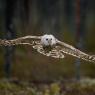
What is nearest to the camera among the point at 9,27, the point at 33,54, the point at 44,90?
the point at 44,90

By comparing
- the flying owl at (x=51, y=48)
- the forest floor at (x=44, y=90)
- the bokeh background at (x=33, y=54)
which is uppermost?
the bokeh background at (x=33, y=54)

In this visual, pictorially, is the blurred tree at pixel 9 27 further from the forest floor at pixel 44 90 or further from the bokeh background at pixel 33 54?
the forest floor at pixel 44 90

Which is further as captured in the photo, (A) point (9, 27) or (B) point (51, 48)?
(A) point (9, 27)

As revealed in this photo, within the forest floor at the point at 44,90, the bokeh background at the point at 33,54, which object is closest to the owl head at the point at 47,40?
the forest floor at the point at 44,90

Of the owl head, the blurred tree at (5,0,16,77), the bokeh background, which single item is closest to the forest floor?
the bokeh background

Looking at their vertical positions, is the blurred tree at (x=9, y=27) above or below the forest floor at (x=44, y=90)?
above

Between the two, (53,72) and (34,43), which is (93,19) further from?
(34,43)

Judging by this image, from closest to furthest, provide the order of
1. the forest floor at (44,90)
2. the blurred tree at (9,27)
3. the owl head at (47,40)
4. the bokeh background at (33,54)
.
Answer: the owl head at (47,40)
the forest floor at (44,90)
the blurred tree at (9,27)
the bokeh background at (33,54)

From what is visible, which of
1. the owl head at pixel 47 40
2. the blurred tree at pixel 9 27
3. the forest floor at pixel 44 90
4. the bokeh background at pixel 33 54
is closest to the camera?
the owl head at pixel 47 40

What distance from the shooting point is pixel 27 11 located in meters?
13.1

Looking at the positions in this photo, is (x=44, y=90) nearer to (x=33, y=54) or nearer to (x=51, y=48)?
(x=51, y=48)

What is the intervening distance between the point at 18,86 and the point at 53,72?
34.3 ft

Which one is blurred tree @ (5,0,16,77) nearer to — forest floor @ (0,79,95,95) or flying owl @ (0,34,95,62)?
forest floor @ (0,79,95,95)

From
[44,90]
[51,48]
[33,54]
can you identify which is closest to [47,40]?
[51,48]
